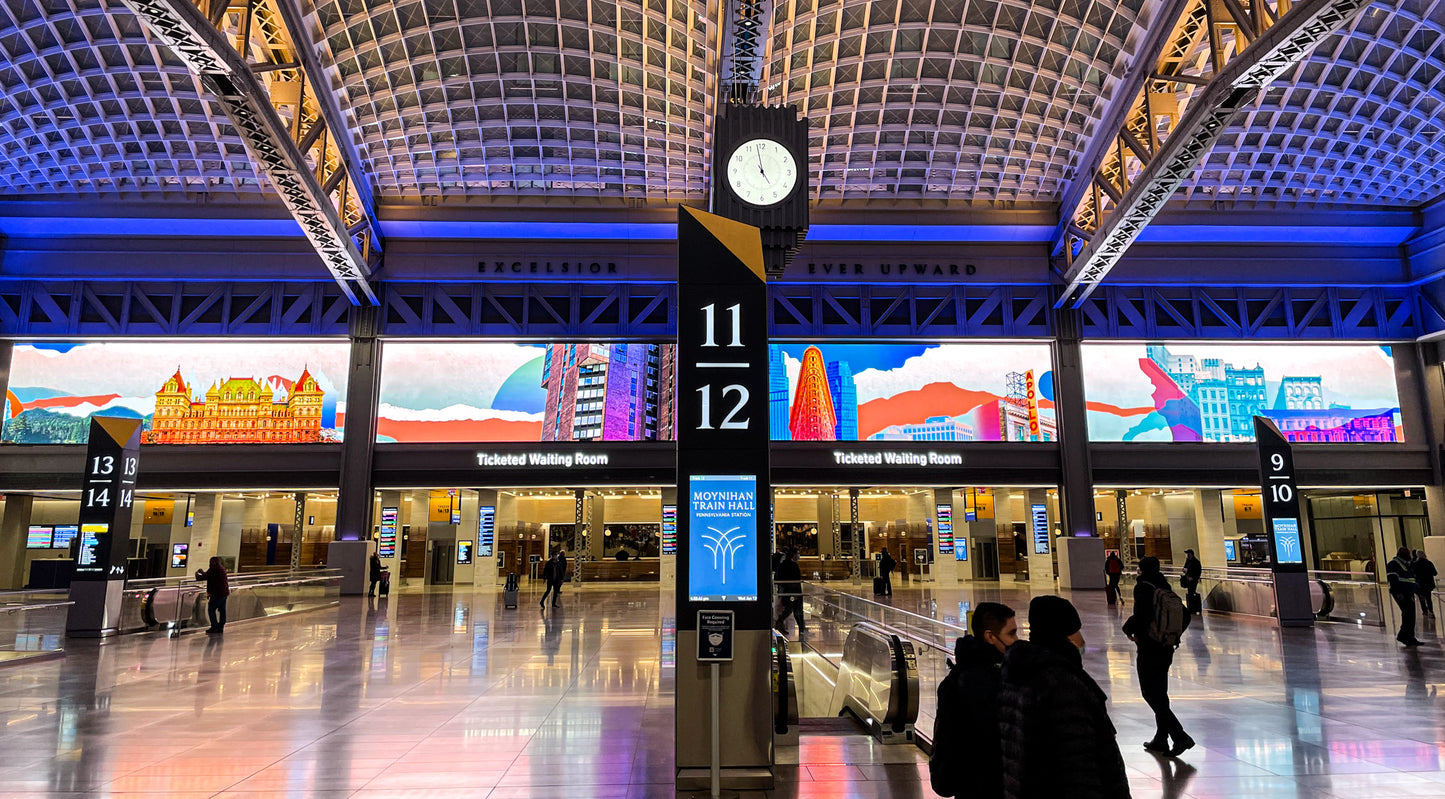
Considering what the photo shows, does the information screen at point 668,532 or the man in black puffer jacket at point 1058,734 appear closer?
the man in black puffer jacket at point 1058,734

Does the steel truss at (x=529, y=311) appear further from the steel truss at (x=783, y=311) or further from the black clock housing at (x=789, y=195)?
the black clock housing at (x=789, y=195)

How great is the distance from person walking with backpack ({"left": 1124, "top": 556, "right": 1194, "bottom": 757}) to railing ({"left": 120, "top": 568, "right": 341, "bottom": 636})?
1834 centimetres

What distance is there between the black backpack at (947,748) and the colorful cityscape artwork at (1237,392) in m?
33.0

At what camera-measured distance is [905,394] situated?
111ft

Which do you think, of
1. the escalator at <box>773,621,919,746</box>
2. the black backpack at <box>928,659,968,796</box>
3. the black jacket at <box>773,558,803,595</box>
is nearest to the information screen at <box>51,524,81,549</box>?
the black jacket at <box>773,558,803,595</box>

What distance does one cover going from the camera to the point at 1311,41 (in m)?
17.6

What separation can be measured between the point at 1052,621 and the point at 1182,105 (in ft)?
97.2

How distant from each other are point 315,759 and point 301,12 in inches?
881

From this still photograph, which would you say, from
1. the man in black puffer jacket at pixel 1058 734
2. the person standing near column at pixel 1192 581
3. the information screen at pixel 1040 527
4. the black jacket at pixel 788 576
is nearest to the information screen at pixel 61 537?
the black jacket at pixel 788 576

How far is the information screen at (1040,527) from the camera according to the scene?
34062mm

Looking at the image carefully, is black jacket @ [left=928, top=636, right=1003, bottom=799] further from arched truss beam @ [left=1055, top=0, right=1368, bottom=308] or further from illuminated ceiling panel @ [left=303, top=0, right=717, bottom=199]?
illuminated ceiling panel @ [left=303, top=0, right=717, bottom=199]

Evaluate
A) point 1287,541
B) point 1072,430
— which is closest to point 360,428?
point 1072,430

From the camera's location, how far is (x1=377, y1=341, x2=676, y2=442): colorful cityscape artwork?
33.1 meters

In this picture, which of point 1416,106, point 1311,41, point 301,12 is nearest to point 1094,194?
point 1416,106
